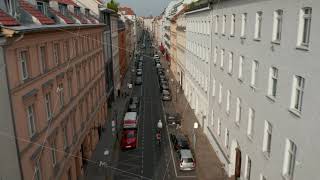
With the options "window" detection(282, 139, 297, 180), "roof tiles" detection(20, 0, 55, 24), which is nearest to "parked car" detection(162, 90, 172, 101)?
"roof tiles" detection(20, 0, 55, 24)

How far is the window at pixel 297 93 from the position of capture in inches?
541

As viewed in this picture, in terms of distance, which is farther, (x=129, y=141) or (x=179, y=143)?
(x=129, y=141)

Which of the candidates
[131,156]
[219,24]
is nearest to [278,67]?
[219,24]

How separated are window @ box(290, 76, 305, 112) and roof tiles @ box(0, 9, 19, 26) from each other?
1225 cm

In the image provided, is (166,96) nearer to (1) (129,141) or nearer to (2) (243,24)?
(1) (129,141)

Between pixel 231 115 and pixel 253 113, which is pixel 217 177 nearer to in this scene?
pixel 231 115

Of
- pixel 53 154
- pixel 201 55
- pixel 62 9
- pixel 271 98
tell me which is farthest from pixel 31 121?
pixel 201 55

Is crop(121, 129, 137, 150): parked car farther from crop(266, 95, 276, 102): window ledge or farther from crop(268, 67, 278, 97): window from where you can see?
crop(268, 67, 278, 97): window

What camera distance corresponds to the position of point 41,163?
55.9ft

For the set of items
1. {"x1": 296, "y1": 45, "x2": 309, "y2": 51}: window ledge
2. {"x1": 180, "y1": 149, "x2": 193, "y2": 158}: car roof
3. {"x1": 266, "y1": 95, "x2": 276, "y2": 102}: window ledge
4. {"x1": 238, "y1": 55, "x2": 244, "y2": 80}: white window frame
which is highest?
{"x1": 296, "y1": 45, "x2": 309, "y2": 51}: window ledge

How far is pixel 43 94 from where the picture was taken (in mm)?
17703

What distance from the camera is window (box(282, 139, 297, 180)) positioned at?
47.7 ft

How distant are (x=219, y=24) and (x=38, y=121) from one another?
18612mm

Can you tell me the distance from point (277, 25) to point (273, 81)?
281cm
